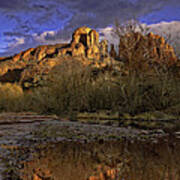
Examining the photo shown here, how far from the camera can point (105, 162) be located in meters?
3.34

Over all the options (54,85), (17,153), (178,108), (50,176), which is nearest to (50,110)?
(54,85)

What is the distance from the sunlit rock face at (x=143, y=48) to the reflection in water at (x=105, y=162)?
19.7 ft

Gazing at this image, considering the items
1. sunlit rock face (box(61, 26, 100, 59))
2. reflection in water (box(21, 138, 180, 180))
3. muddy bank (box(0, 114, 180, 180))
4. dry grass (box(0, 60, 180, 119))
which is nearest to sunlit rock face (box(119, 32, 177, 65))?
dry grass (box(0, 60, 180, 119))

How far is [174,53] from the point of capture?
10.8 meters

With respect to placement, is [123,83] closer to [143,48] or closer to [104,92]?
[104,92]

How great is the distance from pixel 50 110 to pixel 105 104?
3.22 metres

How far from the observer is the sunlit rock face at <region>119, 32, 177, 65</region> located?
9.78m

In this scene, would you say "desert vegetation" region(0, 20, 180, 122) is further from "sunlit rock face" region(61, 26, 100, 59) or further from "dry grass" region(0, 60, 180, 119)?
"sunlit rock face" region(61, 26, 100, 59)

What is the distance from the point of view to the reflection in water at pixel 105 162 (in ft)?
8.99

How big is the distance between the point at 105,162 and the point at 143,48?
7.96 meters

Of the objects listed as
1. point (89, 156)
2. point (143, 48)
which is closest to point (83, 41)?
point (143, 48)

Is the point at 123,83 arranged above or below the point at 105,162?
above

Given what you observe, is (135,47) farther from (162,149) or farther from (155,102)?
(162,149)

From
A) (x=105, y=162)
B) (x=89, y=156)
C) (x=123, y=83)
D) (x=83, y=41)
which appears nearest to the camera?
(x=105, y=162)
